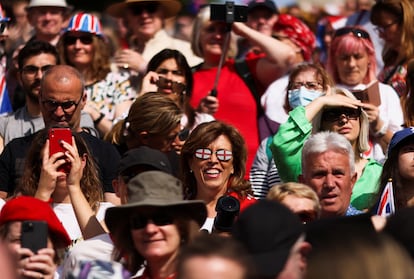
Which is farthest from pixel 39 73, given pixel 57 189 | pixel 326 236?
pixel 326 236

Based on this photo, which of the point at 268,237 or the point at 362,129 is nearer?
the point at 268,237

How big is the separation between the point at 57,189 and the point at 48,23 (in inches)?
161

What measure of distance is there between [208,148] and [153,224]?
78.8 inches

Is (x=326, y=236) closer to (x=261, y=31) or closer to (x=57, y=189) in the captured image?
(x=57, y=189)

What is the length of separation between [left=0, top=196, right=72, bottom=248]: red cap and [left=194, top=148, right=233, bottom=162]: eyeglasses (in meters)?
1.82

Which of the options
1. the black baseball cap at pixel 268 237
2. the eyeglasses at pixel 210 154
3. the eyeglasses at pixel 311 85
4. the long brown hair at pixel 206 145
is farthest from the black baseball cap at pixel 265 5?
the black baseball cap at pixel 268 237

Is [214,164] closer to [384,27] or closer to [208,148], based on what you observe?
[208,148]

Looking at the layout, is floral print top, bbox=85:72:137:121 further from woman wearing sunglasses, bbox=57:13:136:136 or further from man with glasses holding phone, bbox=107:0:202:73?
man with glasses holding phone, bbox=107:0:202:73

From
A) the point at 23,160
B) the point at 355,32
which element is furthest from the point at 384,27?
the point at 23,160

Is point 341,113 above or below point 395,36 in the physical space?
below

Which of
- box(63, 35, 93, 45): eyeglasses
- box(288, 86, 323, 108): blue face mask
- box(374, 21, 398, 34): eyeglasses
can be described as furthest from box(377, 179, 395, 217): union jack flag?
box(63, 35, 93, 45): eyeglasses

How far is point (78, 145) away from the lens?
26.1 ft

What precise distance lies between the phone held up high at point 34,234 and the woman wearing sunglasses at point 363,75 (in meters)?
3.80

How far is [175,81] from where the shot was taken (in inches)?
384
